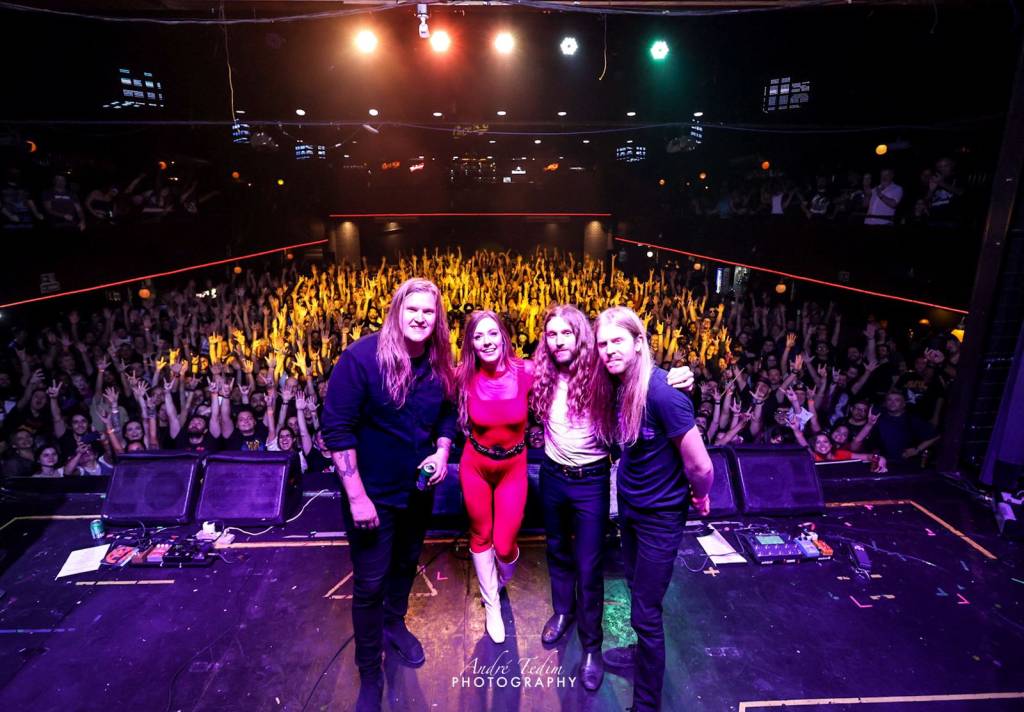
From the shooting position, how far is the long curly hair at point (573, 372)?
6.64 feet

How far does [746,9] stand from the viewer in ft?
12.6

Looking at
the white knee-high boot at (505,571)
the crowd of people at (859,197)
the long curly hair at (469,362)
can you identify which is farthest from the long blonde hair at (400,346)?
the crowd of people at (859,197)

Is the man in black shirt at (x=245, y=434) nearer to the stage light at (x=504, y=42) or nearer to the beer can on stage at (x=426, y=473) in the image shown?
the beer can on stage at (x=426, y=473)

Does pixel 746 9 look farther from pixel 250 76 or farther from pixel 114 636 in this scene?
pixel 250 76

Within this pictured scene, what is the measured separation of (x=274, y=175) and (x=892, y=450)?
1573 cm

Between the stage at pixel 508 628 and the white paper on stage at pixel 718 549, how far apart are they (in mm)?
62

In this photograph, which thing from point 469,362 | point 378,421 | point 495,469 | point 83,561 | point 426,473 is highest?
point 469,362

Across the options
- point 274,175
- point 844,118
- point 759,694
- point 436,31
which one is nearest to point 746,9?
point 436,31

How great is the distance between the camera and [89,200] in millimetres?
7859

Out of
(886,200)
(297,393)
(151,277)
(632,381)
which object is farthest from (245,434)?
(886,200)

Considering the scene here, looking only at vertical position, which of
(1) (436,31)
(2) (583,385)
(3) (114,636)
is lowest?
(3) (114,636)

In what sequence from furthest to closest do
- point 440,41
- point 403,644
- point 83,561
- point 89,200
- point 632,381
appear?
point 89,200, point 440,41, point 83,561, point 403,644, point 632,381

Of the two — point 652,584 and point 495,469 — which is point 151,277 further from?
point 652,584

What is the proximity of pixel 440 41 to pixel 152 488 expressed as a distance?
18.5 feet
